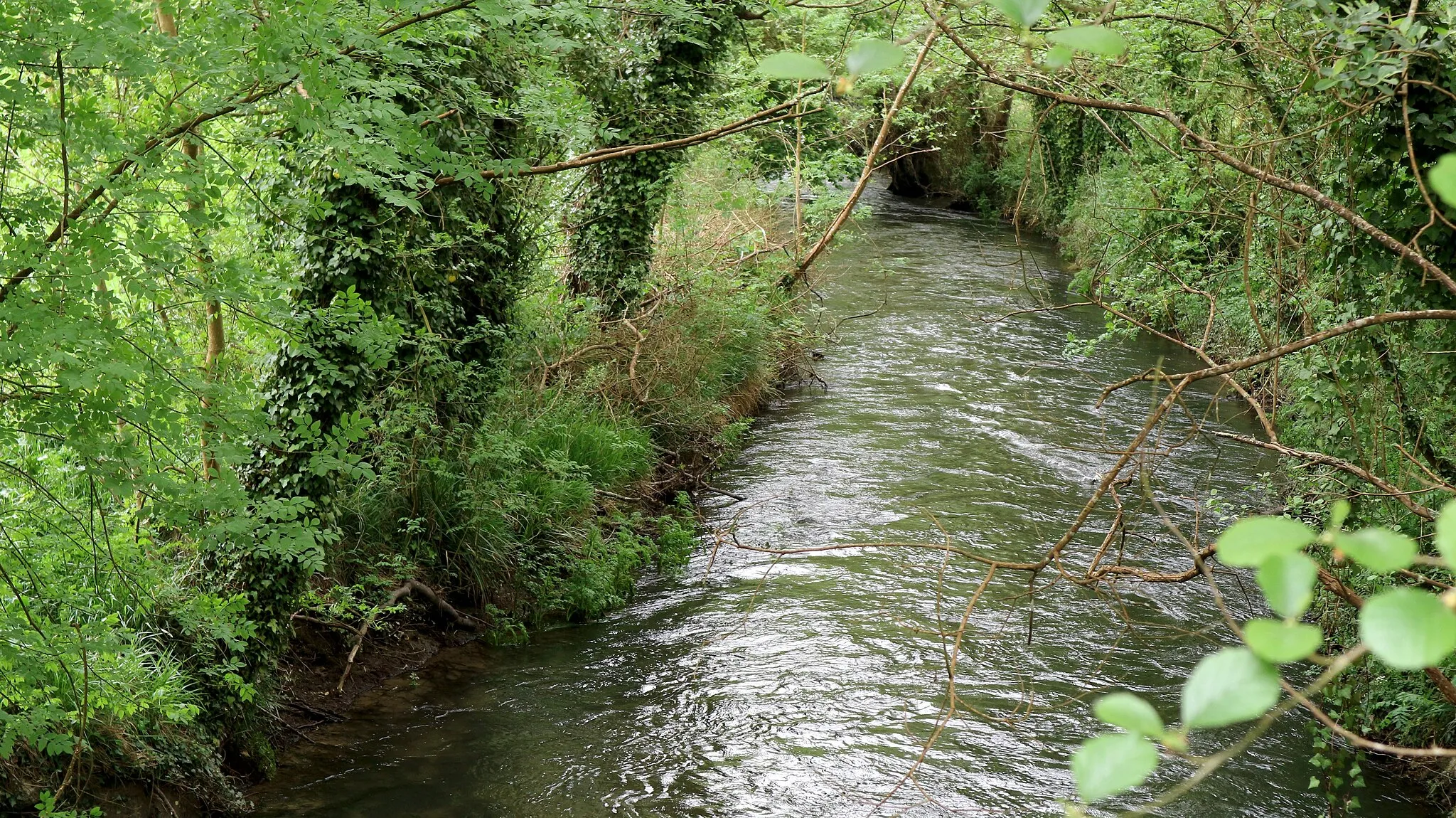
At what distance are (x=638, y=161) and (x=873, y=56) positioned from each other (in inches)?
380

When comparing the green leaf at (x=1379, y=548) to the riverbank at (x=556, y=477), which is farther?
the riverbank at (x=556, y=477)

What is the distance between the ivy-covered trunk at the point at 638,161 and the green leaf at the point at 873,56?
9014 millimetres

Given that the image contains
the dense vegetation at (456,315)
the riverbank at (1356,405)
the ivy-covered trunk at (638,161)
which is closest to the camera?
the dense vegetation at (456,315)

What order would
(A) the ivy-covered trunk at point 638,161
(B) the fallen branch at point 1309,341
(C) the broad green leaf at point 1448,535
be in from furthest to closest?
(A) the ivy-covered trunk at point 638,161 < (B) the fallen branch at point 1309,341 < (C) the broad green leaf at point 1448,535

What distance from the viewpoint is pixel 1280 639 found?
773 millimetres

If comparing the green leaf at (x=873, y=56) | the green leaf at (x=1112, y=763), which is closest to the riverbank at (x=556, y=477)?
the green leaf at (x=873, y=56)

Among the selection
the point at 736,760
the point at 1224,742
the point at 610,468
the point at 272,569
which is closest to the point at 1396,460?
the point at 1224,742

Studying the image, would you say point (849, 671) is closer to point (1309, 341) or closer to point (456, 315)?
point (456, 315)

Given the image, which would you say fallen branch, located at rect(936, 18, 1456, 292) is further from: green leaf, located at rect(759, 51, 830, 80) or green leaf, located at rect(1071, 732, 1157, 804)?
green leaf, located at rect(1071, 732, 1157, 804)

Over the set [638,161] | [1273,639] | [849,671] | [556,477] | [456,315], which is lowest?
[849,671]

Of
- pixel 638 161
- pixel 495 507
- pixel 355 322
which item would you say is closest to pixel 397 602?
pixel 495 507

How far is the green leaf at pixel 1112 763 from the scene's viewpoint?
80 cm

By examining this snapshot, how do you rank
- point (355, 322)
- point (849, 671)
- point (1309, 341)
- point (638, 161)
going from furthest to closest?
point (638, 161) → point (849, 671) → point (355, 322) → point (1309, 341)

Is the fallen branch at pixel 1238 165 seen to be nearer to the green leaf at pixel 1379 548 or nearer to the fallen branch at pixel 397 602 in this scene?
the green leaf at pixel 1379 548
